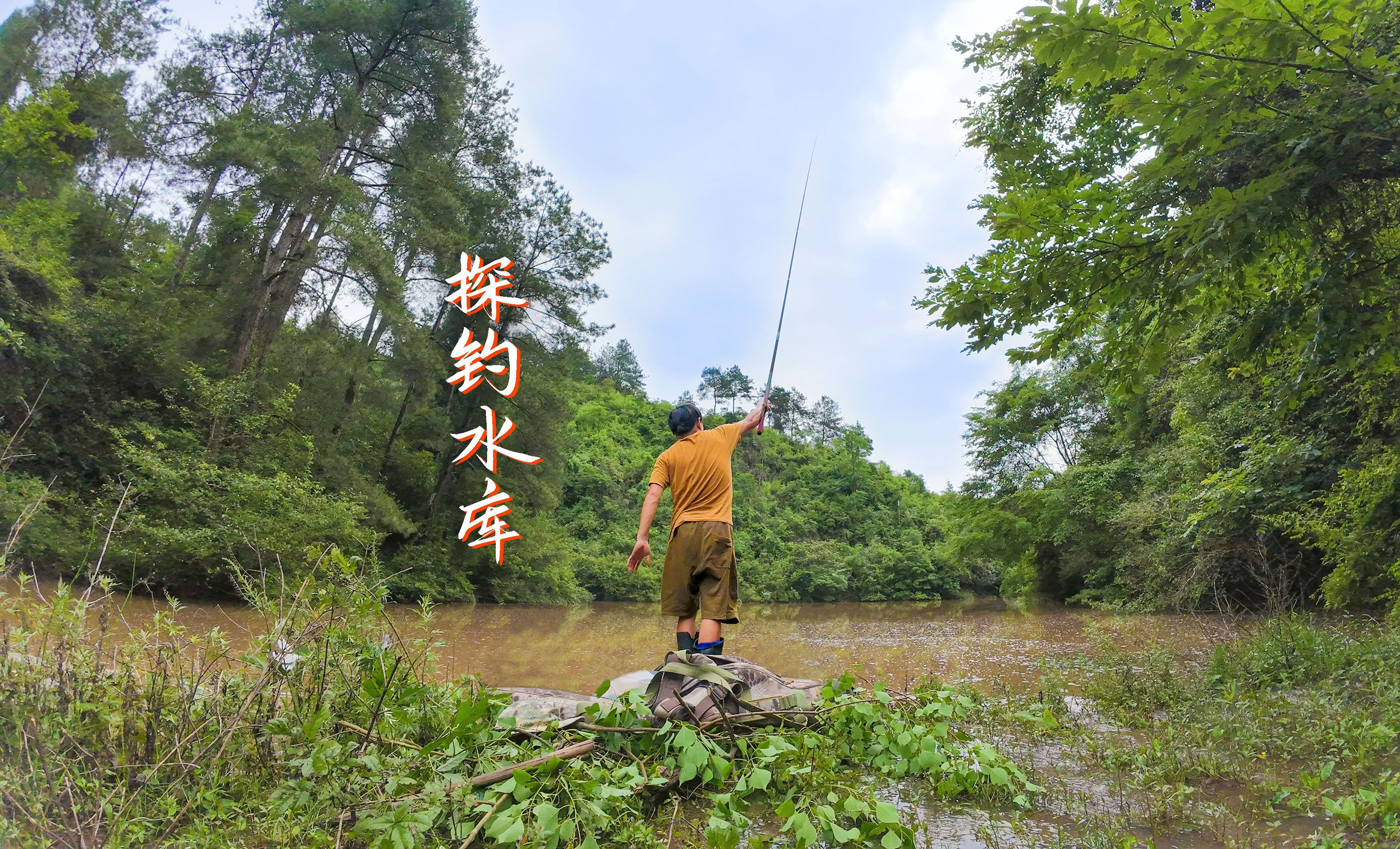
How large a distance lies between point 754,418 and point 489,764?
2.46 meters

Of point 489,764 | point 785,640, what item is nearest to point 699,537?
point 489,764

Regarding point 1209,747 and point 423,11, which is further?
point 423,11

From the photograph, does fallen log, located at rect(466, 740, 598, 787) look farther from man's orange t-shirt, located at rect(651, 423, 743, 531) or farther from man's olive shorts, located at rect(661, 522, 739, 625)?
man's orange t-shirt, located at rect(651, 423, 743, 531)

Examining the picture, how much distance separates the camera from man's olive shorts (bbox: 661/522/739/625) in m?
3.84

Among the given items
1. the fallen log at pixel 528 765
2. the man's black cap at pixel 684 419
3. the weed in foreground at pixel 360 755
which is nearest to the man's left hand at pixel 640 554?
the man's black cap at pixel 684 419

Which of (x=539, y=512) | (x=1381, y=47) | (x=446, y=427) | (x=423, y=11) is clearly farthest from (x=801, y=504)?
(x=1381, y=47)

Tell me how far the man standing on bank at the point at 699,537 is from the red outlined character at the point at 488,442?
467 inches

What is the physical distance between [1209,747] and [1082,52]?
3080mm

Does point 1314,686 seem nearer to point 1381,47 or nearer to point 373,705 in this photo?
point 1381,47

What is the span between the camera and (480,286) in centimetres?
1620

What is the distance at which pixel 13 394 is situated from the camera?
10.2 m

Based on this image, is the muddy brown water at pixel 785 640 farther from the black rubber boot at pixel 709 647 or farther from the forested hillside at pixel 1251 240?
the forested hillside at pixel 1251 240

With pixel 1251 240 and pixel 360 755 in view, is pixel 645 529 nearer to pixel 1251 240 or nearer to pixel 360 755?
pixel 360 755

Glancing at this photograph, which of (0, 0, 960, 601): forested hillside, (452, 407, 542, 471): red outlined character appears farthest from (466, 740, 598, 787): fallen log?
(452, 407, 542, 471): red outlined character
